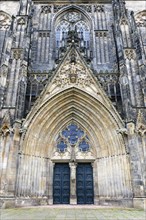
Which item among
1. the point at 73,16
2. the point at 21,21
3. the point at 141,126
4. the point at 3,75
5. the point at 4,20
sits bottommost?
the point at 141,126

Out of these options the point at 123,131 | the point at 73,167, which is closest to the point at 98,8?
the point at 123,131

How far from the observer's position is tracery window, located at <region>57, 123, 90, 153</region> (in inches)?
486

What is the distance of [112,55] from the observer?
49.5 feet

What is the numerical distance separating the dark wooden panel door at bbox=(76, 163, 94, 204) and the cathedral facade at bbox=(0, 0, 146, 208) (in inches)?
2.0

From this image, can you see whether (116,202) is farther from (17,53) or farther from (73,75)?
(17,53)

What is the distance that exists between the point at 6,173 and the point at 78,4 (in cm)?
1564

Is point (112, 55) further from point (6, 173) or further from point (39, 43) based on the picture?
point (6, 173)

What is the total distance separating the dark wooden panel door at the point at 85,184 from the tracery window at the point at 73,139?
43.1 inches

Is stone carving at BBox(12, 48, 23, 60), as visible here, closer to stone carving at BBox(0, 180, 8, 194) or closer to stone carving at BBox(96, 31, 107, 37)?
stone carving at BBox(96, 31, 107, 37)

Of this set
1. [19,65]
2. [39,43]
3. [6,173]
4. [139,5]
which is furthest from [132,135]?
[139,5]

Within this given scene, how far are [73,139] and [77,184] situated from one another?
2.66 meters

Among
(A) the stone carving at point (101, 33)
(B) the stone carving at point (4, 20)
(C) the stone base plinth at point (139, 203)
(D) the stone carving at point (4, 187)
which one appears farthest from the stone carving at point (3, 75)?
(C) the stone base plinth at point (139, 203)

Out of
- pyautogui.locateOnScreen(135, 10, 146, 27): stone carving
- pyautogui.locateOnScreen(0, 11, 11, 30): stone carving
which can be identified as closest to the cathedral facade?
pyautogui.locateOnScreen(0, 11, 11, 30): stone carving

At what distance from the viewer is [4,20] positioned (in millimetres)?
17234
